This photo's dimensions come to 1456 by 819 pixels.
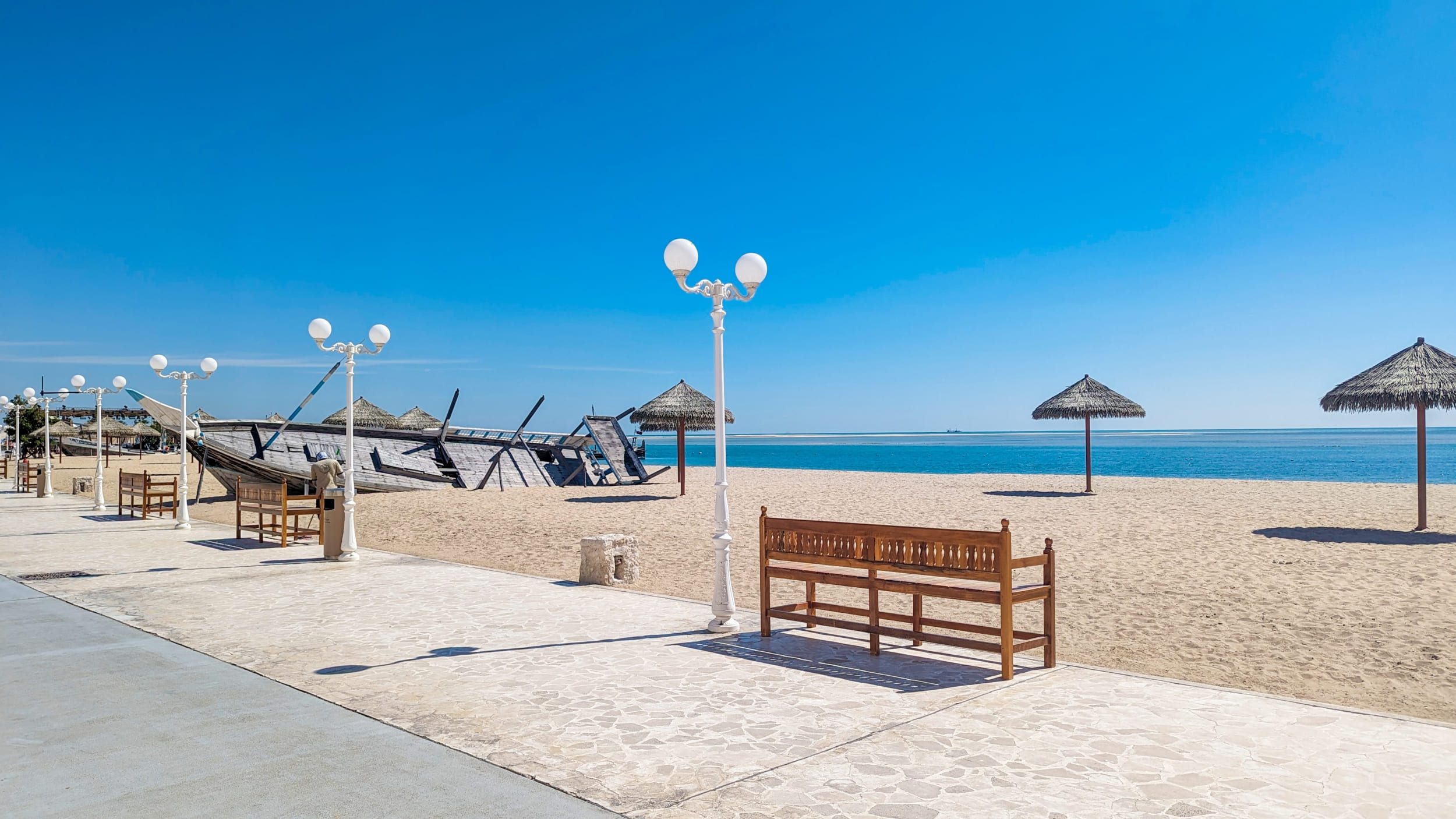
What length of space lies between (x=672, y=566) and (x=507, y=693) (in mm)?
5753

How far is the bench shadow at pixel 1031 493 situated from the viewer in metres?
20.4

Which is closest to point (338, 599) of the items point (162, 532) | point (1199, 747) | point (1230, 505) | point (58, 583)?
point (58, 583)

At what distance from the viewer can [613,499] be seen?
20047 millimetres

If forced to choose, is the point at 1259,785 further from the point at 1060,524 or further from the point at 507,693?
the point at 1060,524

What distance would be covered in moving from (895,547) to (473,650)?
9.71 ft

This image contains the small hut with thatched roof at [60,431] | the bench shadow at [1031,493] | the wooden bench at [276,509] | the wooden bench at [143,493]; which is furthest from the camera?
the small hut with thatched roof at [60,431]

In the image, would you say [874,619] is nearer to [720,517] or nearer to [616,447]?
[720,517]

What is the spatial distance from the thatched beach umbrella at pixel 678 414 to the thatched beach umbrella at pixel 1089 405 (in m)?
8.86

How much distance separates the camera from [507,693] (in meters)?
4.76

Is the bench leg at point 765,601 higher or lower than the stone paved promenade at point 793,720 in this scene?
higher

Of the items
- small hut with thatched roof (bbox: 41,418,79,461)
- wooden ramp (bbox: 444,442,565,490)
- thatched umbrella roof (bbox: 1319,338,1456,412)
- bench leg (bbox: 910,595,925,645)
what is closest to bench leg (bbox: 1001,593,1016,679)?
bench leg (bbox: 910,595,925,645)

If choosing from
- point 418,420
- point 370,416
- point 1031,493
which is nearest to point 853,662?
point 1031,493

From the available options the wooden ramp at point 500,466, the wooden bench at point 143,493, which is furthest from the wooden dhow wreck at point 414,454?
the wooden bench at point 143,493

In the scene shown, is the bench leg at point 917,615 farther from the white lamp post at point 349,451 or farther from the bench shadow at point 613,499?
the bench shadow at point 613,499
